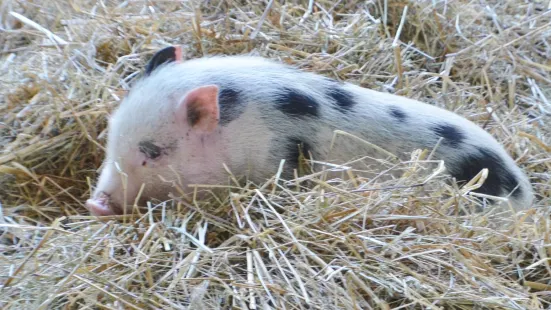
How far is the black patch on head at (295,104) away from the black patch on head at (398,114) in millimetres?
323

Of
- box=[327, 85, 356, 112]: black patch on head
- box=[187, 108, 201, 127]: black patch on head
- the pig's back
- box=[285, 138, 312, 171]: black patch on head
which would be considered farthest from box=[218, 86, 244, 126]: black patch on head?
box=[327, 85, 356, 112]: black patch on head

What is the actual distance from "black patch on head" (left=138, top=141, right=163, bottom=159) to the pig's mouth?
23 centimetres

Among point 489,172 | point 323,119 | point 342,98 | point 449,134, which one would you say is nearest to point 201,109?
point 323,119

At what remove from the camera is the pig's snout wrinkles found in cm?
260

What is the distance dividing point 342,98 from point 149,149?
79 centimetres

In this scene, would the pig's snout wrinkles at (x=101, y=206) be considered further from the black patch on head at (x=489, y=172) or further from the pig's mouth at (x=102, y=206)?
the black patch on head at (x=489, y=172)

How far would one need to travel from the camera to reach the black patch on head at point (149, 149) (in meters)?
2.63

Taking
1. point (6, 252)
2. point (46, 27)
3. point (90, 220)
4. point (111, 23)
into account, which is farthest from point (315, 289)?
point (46, 27)

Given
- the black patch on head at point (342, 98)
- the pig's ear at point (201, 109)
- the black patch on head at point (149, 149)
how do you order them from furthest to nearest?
the black patch on head at point (342, 98)
the black patch on head at point (149, 149)
the pig's ear at point (201, 109)

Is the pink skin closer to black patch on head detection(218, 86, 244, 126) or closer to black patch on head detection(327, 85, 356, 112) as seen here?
black patch on head detection(218, 86, 244, 126)

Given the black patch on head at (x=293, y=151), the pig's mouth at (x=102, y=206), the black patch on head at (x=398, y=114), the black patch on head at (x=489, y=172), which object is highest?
the black patch on head at (x=398, y=114)

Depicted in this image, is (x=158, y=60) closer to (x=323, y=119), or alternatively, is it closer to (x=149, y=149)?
(x=149, y=149)

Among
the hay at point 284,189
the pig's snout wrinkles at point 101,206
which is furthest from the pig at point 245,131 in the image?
the hay at point 284,189

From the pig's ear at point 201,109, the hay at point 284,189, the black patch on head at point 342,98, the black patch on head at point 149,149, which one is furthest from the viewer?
the black patch on head at point 342,98
